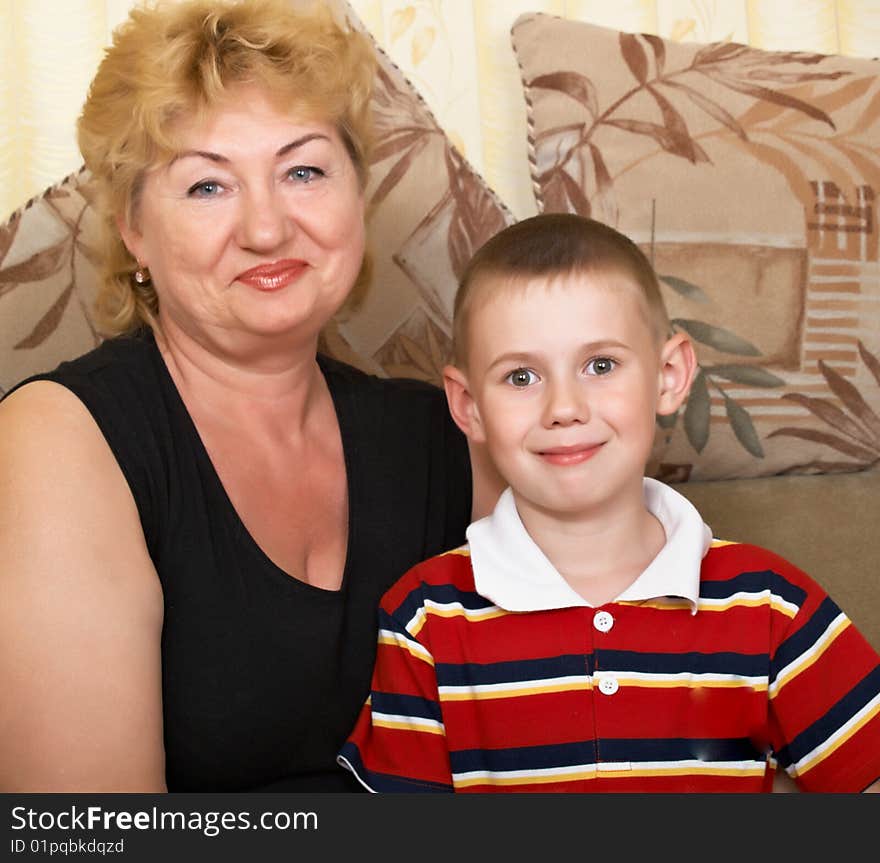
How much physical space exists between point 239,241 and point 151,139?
0.16 meters

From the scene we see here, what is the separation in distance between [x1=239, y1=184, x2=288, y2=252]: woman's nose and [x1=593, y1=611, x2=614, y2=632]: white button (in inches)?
22.0

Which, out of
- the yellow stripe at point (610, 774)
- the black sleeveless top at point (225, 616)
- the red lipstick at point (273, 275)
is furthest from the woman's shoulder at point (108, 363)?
the yellow stripe at point (610, 774)

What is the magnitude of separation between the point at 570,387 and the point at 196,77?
1.90 ft

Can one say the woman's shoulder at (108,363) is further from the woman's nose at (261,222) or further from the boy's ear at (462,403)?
the boy's ear at (462,403)

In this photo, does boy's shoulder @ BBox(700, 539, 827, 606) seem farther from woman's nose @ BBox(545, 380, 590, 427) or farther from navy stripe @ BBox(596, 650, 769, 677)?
woman's nose @ BBox(545, 380, 590, 427)

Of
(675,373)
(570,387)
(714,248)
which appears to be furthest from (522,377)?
(714,248)

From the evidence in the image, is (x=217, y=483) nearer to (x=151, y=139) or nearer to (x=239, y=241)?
(x=239, y=241)

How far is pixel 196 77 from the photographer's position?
147 cm

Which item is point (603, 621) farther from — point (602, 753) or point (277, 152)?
point (277, 152)

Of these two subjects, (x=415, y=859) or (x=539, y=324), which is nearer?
(x=415, y=859)

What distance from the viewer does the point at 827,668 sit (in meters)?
1.29

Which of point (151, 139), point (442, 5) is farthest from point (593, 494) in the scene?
point (442, 5)

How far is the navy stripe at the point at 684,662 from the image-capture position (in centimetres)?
130

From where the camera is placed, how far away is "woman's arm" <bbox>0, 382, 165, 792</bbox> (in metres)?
1.23
